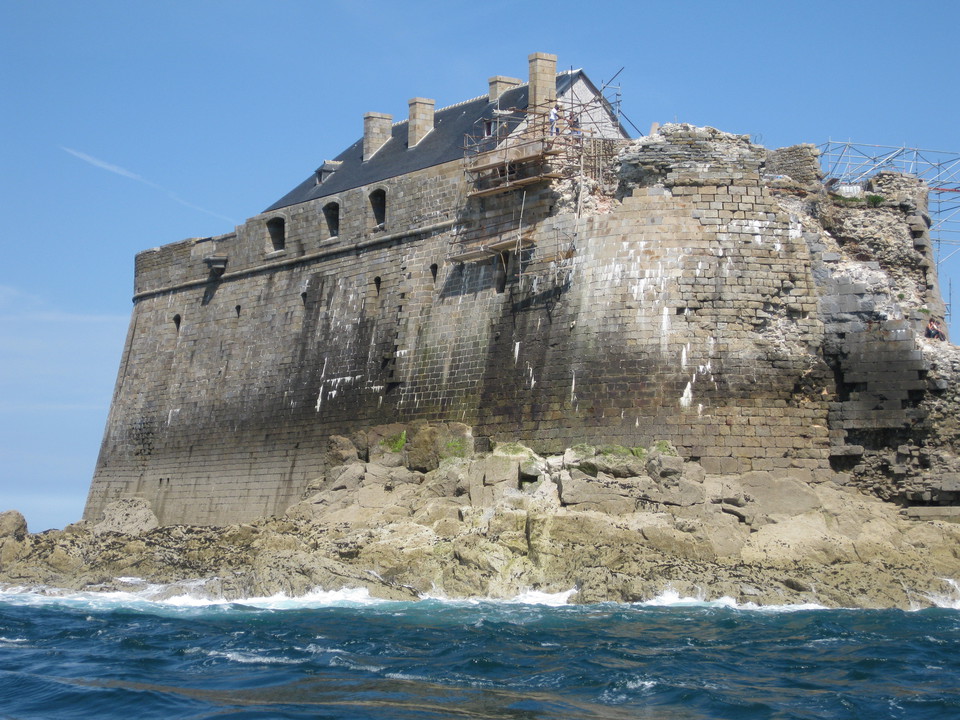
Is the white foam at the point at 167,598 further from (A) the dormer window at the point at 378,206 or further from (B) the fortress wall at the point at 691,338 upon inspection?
(A) the dormer window at the point at 378,206

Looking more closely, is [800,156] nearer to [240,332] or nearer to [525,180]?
[525,180]

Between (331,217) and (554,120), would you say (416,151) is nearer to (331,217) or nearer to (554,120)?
(331,217)

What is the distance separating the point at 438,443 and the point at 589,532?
532 cm

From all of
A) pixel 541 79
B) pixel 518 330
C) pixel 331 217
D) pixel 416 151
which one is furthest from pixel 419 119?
pixel 518 330

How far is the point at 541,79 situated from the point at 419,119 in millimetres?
5093

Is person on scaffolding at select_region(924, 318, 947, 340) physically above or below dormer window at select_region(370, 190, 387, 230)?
below

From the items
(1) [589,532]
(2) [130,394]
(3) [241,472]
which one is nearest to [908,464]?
(1) [589,532]

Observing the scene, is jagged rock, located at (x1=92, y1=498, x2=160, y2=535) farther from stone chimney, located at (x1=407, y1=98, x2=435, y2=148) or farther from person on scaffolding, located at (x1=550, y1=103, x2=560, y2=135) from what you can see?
person on scaffolding, located at (x1=550, y1=103, x2=560, y2=135)

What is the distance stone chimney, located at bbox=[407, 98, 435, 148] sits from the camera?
102ft

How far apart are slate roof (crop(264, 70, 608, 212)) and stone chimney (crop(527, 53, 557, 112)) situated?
1164 mm

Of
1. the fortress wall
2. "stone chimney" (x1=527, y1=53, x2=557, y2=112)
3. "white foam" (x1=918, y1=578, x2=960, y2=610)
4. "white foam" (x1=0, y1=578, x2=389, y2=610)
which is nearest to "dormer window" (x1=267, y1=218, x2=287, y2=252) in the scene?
"stone chimney" (x1=527, y1=53, x2=557, y2=112)

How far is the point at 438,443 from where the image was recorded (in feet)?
80.7

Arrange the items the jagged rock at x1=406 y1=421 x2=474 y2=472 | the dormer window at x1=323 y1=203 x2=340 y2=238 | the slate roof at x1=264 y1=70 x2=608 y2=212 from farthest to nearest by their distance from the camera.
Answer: the dormer window at x1=323 y1=203 x2=340 y2=238
the slate roof at x1=264 y1=70 x2=608 y2=212
the jagged rock at x1=406 y1=421 x2=474 y2=472

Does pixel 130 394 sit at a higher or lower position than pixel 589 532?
higher
